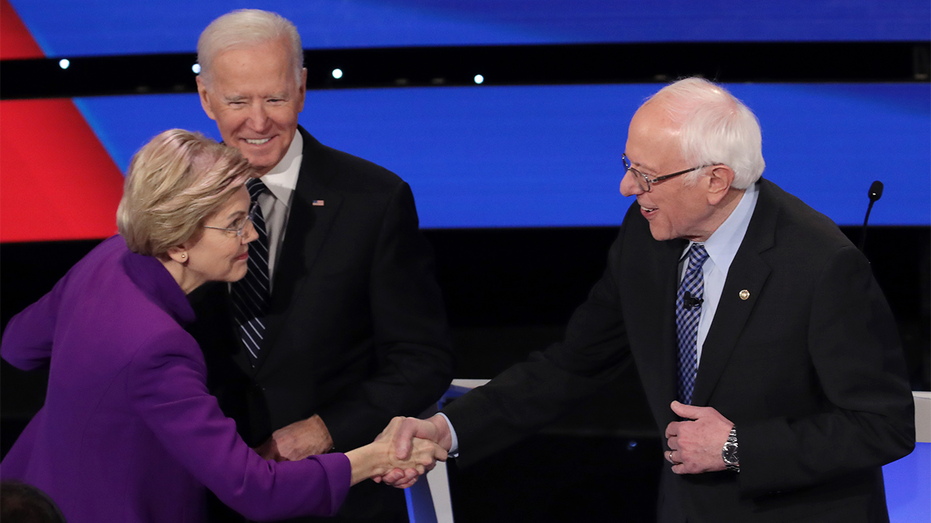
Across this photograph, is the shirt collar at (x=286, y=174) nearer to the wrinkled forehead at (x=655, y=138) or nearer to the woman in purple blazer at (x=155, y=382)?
the woman in purple blazer at (x=155, y=382)

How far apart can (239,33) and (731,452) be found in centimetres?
144

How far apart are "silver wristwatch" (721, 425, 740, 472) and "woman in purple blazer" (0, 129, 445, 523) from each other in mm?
788

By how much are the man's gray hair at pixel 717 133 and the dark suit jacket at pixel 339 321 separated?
73cm

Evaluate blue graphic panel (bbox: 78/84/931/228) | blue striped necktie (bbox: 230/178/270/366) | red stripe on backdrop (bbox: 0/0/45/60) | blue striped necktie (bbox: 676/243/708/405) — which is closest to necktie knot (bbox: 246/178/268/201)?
blue striped necktie (bbox: 230/178/270/366)

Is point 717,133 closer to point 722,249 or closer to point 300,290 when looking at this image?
point 722,249

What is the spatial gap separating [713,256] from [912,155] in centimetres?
200

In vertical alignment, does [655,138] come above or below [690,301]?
above

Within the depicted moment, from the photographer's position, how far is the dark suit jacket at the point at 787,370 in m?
1.69

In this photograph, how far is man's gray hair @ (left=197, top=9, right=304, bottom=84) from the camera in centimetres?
207

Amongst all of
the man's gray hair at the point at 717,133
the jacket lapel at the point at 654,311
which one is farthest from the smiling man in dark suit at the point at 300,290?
the man's gray hair at the point at 717,133

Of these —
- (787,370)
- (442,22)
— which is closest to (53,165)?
(442,22)

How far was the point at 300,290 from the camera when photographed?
2090 mm

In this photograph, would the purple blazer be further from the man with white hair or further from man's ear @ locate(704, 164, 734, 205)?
man's ear @ locate(704, 164, 734, 205)

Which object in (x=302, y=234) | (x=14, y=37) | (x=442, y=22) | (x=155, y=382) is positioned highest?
(x=14, y=37)
